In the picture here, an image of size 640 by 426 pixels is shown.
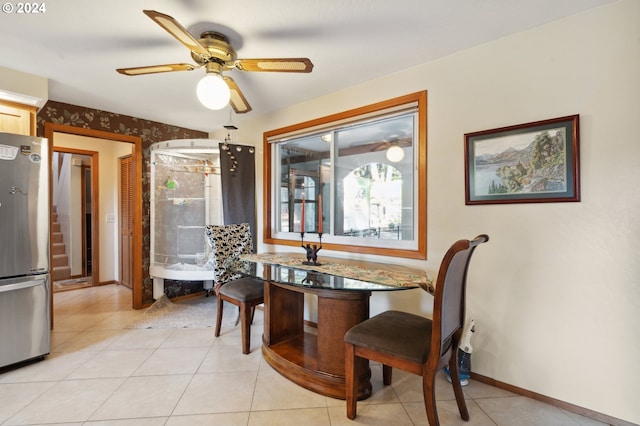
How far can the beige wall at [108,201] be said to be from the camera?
185 inches

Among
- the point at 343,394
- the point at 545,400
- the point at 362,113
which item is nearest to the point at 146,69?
the point at 362,113

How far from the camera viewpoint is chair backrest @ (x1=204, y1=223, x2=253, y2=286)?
9.51 ft

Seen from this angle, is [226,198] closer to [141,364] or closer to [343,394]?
[141,364]

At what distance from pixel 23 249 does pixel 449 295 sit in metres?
3.09

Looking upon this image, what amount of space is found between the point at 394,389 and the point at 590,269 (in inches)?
56.6

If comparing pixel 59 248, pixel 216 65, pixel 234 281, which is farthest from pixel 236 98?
pixel 59 248

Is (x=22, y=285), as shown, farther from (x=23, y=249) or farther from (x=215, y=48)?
(x=215, y=48)

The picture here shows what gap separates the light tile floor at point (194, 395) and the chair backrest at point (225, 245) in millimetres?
630

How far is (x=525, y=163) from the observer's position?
1.91 meters

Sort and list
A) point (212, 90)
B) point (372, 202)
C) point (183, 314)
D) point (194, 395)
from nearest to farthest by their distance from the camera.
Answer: point (212, 90)
point (194, 395)
point (372, 202)
point (183, 314)

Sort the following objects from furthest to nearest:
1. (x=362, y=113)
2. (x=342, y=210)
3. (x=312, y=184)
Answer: (x=312, y=184)
(x=342, y=210)
(x=362, y=113)

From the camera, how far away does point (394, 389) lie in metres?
2.00

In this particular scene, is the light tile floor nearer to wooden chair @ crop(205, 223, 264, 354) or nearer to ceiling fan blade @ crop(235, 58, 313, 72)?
wooden chair @ crop(205, 223, 264, 354)

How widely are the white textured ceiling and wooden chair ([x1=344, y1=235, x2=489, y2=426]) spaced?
1397 millimetres
